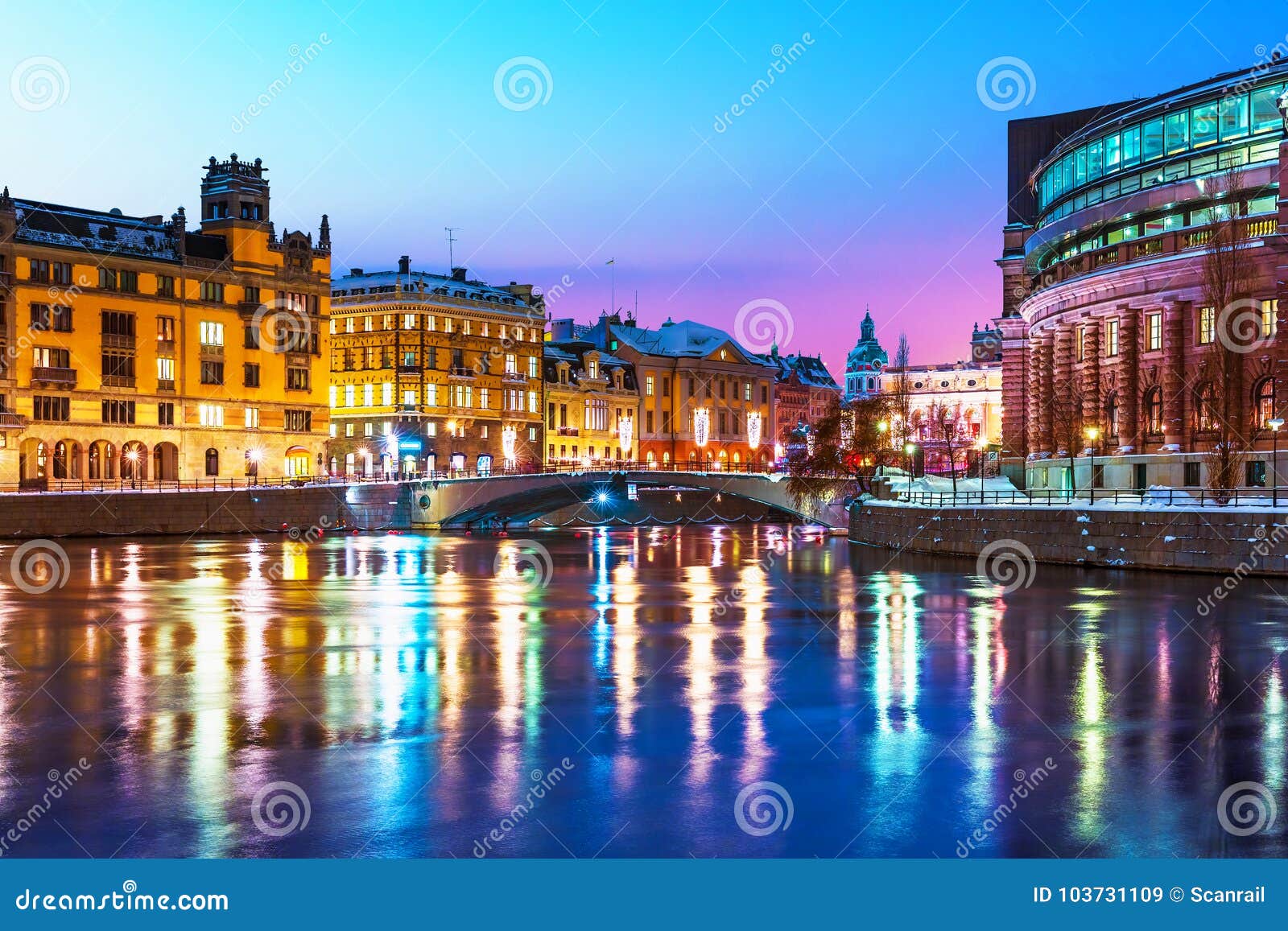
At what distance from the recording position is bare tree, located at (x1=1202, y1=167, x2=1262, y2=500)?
6316 centimetres

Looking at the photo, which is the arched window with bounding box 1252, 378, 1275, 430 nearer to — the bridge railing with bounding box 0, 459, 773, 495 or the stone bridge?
the stone bridge

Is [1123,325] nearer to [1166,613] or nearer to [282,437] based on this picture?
[1166,613]

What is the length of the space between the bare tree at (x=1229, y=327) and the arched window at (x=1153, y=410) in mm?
6150

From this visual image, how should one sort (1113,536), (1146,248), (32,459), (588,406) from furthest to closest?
(588,406), (32,459), (1146,248), (1113,536)

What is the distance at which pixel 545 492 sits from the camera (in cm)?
10994

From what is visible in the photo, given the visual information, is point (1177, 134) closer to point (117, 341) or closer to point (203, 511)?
point (203, 511)

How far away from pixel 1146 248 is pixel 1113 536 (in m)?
29.7

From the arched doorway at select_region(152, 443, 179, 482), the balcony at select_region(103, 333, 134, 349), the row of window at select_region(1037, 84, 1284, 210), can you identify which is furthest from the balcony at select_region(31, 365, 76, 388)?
the row of window at select_region(1037, 84, 1284, 210)

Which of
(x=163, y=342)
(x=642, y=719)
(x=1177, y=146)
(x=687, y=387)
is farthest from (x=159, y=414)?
(x=642, y=719)

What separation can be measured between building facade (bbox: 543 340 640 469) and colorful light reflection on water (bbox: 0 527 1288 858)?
4098 inches

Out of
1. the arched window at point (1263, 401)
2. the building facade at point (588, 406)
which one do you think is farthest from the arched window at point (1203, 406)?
the building facade at point (588, 406)
